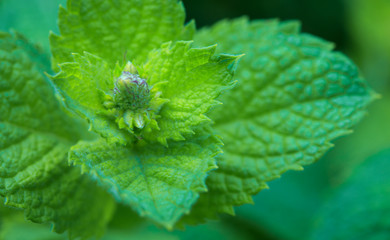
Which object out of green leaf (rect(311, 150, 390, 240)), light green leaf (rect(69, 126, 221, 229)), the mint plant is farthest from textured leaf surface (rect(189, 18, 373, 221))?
green leaf (rect(311, 150, 390, 240))

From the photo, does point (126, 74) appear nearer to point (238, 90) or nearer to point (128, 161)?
point (128, 161)

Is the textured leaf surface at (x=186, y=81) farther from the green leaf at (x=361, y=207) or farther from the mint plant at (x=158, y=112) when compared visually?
the green leaf at (x=361, y=207)

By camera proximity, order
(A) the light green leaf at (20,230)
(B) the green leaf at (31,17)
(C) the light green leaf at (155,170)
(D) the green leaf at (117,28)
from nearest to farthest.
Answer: (C) the light green leaf at (155,170)
(D) the green leaf at (117,28)
(A) the light green leaf at (20,230)
(B) the green leaf at (31,17)

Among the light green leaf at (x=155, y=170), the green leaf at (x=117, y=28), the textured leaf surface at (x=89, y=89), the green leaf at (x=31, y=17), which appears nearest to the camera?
the light green leaf at (x=155, y=170)

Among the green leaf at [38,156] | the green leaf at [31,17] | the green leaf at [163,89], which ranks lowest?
the green leaf at [38,156]

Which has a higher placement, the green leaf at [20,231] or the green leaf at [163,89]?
the green leaf at [163,89]

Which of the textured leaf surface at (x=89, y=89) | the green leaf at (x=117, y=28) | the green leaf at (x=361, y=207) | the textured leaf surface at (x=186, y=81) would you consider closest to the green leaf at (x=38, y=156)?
the green leaf at (x=117, y=28)

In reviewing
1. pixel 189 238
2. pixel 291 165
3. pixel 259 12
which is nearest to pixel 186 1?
pixel 259 12

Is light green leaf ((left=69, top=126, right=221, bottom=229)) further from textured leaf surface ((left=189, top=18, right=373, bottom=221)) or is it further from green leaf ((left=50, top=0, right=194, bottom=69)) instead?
green leaf ((left=50, top=0, right=194, bottom=69))

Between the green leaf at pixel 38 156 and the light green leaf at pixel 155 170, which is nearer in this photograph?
the light green leaf at pixel 155 170
